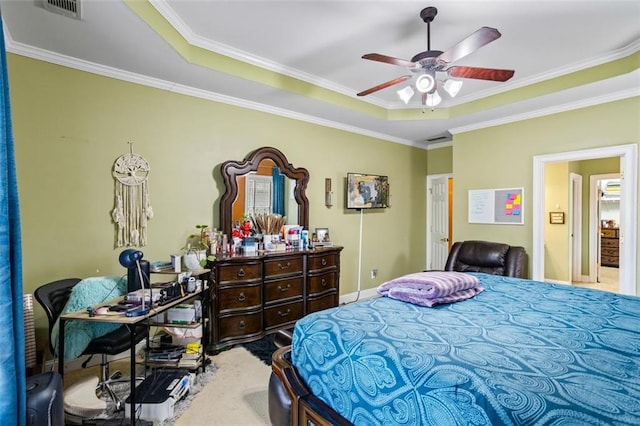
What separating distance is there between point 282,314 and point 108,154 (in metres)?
2.41

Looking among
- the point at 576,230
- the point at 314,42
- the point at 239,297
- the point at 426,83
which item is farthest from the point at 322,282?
the point at 576,230

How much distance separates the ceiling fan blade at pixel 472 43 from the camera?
1.85 metres

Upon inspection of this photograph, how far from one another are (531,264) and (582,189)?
3.41 m

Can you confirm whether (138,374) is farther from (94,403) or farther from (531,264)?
(531,264)

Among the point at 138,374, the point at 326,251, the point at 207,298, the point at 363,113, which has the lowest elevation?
the point at 138,374

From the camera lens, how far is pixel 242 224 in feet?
11.7

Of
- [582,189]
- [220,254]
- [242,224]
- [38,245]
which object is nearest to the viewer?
[38,245]

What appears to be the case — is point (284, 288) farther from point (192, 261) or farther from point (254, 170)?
point (254, 170)

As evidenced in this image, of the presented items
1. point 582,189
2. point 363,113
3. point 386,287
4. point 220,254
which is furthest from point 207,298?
point 582,189

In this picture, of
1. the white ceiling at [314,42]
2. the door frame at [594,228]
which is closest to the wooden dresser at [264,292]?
the white ceiling at [314,42]

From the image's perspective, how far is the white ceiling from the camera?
232cm

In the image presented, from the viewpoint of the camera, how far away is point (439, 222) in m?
5.98

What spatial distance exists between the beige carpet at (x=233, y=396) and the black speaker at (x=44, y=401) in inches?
40.5

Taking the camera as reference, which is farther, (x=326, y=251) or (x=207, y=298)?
(x=326, y=251)
